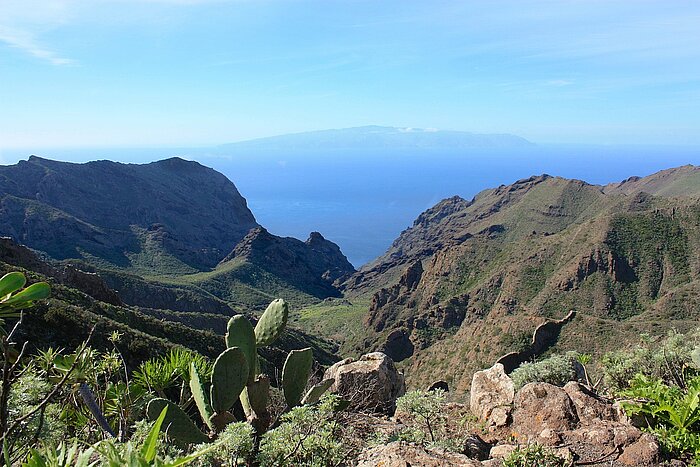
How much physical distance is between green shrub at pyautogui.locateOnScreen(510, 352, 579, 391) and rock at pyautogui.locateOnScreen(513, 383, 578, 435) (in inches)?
63.4

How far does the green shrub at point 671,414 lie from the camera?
505 cm

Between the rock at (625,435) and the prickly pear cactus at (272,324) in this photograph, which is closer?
the rock at (625,435)

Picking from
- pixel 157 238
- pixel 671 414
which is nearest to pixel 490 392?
pixel 671 414

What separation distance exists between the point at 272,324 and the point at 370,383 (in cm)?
247

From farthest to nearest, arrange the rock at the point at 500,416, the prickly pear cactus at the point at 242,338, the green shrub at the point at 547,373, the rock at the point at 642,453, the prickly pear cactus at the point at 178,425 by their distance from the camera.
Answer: the green shrub at the point at 547,373 → the rock at the point at 500,416 → the prickly pear cactus at the point at 242,338 → the rock at the point at 642,453 → the prickly pear cactus at the point at 178,425

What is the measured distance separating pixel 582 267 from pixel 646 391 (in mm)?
45056

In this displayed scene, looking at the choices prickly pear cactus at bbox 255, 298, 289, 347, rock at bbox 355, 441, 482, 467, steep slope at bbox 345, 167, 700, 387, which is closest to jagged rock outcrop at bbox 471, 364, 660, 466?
rock at bbox 355, 441, 482, 467

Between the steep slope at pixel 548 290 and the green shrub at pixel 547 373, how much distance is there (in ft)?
68.2

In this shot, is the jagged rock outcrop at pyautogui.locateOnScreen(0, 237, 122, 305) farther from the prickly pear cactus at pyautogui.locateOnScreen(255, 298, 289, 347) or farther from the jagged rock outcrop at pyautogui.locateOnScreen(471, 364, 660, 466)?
the jagged rock outcrop at pyautogui.locateOnScreen(471, 364, 660, 466)

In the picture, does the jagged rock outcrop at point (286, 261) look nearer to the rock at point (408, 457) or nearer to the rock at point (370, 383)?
the rock at point (370, 383)

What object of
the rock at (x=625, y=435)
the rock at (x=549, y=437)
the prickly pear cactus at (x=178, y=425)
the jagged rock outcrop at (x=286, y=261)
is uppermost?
the prickly pear cactus at (x=178, y=425)

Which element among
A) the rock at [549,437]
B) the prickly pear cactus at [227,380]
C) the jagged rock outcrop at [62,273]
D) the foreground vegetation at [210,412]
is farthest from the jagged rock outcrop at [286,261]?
the rock at [549,437]

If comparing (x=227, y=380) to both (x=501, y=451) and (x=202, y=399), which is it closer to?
(x=202, y=399)

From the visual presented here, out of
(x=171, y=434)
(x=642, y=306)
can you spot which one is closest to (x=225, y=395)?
(x=171, y=434)
